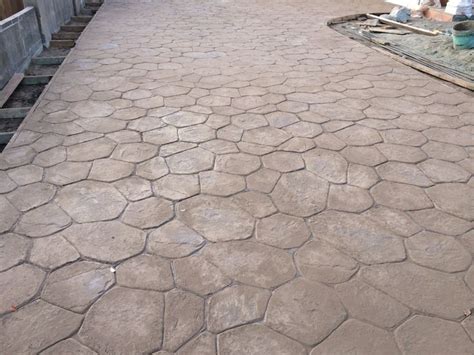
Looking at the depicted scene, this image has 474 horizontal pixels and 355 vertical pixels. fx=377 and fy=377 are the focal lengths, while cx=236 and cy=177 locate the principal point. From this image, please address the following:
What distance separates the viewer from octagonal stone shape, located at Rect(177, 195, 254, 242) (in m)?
2.77

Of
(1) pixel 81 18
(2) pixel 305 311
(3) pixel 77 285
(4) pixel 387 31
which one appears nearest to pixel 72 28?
(1) pixel 81 18

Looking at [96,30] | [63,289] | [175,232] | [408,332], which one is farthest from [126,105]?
[96,30]

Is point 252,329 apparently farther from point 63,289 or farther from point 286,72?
point 286,72

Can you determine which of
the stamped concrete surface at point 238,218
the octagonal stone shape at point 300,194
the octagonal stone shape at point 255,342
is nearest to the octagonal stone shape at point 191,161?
the stamped concrete surface at point 238,218

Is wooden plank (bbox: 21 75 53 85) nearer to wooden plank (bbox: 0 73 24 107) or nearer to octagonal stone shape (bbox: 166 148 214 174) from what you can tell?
wooden plank (bbox: 0 73 24 107)

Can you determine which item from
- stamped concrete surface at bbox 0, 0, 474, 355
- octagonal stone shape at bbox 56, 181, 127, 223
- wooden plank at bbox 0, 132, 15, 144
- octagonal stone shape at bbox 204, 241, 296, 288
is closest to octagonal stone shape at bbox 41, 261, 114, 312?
stamped concrete surface at bbox 0, 0, 474, 355

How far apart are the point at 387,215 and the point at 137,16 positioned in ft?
31.4

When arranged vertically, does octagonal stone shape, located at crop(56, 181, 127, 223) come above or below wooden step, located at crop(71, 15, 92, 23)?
above

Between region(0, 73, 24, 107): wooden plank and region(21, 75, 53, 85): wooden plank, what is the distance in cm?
7

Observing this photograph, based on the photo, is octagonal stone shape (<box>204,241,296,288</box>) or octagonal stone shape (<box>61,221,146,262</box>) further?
octagonal stone shape (<box>61,221,146,262</box>)

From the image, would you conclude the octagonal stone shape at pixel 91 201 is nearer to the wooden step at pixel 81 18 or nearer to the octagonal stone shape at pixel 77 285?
the octagonal stone shape at pixel 77 285

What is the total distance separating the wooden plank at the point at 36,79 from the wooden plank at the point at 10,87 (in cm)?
7

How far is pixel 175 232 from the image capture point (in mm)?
2764

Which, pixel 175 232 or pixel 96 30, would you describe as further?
pixel 96 30
